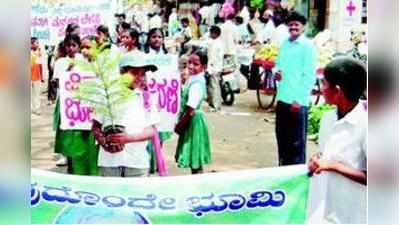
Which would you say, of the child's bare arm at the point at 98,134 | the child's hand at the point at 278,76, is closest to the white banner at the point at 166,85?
the child's bare arm at the point at 98,134

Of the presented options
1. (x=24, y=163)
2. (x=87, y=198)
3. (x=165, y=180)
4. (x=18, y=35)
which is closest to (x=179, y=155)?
(x=165, y=180)

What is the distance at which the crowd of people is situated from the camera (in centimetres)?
223

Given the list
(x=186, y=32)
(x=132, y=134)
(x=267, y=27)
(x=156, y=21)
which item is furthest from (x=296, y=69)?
(x=132, y=134)

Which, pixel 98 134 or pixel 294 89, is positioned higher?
pixel 294 89

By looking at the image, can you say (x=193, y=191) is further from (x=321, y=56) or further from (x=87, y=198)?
(x=321, y=56)

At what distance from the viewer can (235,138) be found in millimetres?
2266

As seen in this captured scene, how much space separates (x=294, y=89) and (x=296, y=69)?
0.07 meters

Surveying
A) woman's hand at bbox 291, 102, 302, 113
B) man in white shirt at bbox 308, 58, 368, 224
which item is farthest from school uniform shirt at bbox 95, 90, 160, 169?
man in white shirt at bbox 308, 58, 368, 224

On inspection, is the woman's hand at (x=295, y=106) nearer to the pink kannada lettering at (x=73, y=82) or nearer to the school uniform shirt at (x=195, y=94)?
the school uniform shirt at (x=195, y=94)

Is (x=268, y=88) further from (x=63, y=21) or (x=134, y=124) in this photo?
(x=63, y=21)

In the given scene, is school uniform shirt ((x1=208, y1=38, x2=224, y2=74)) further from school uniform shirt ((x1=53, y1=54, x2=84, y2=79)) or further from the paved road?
school uniform shirt ((x1=53, y1=54, x2=84, y2=79))

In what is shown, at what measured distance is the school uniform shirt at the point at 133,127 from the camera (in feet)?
7.45

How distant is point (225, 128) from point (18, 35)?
2.44 feet

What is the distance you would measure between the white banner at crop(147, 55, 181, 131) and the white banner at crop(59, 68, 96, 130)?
0.68 ft
